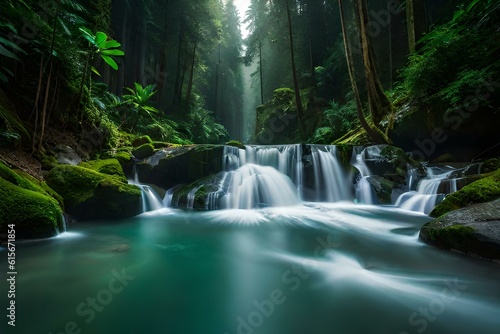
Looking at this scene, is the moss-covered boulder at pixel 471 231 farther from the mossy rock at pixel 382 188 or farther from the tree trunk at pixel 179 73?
the tree trunk at pixel 179 73

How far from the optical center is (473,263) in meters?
2.60

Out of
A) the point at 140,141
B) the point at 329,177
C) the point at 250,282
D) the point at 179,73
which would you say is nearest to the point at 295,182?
the point at 329,177

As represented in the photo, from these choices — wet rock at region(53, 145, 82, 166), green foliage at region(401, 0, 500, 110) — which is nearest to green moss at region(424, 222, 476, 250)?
green foliage at region(401, 0, 500, 110)

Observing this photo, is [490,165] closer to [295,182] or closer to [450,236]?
[450,236]

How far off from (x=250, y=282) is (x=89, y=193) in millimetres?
4204

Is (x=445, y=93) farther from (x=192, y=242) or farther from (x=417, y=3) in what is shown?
(x=192, y=242)

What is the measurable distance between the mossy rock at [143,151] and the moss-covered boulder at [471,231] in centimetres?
799

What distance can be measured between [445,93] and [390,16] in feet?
38.8

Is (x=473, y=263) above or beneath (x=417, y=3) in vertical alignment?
beneath

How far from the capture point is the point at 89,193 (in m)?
5.03

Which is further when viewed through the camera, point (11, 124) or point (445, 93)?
point (445, 93)

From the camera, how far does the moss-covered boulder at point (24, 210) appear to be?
309 centimetres

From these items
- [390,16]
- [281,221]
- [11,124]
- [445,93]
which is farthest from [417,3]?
[11,124]

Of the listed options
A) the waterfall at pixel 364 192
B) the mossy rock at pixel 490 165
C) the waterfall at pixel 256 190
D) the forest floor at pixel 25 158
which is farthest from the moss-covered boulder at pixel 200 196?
the mossy rock at pixel 490 165
